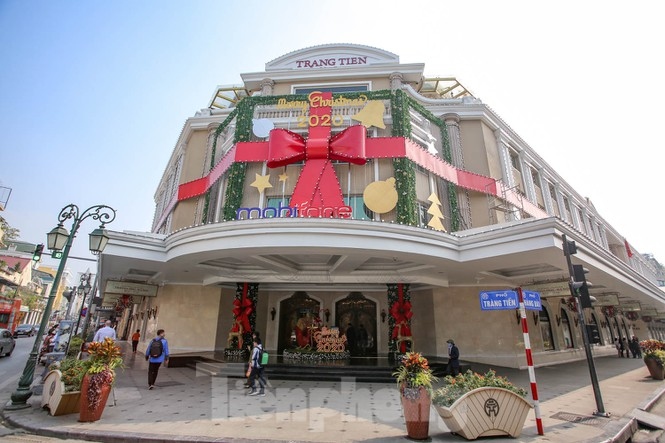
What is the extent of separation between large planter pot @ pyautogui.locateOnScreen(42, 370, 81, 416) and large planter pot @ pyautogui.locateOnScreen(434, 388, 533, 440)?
701 cm

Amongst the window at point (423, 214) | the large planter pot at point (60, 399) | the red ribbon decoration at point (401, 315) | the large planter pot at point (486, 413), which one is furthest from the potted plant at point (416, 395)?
the window at point (423, 214)

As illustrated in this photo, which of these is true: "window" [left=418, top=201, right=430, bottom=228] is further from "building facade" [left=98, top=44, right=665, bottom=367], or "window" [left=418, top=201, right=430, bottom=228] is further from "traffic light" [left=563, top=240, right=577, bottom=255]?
"traffic light" [left=563, top=240, right=577, bottom=255]

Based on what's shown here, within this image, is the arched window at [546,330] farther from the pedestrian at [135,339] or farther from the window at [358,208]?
the pedestrian at [135,339]

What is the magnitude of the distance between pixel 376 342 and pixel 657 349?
1085 cm

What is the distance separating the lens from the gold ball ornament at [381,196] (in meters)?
14.1

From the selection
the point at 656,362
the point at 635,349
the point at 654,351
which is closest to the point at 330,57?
the point at 654,351

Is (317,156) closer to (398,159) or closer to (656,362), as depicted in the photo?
(398,159)

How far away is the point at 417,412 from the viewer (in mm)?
5602

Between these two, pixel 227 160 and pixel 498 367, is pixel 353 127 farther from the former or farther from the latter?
pixel 498 367

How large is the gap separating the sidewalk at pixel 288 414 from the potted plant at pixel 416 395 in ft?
1.00

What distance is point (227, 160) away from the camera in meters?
16.3

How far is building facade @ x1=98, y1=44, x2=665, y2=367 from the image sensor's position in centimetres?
1046

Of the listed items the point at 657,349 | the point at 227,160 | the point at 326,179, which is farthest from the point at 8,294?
the point at 657,349

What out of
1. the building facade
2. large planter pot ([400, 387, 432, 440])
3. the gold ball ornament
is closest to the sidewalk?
large planter pot ([400, 387, 432, 440])
